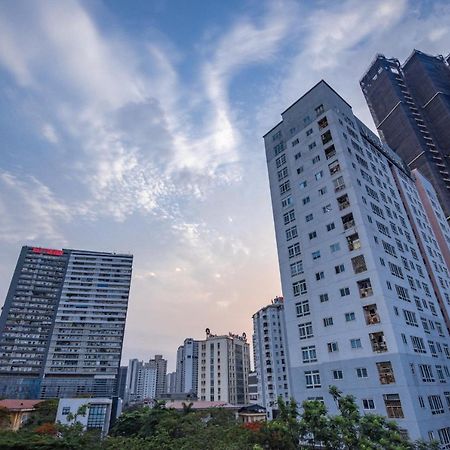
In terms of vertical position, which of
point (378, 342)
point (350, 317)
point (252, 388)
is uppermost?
point (350, 317)

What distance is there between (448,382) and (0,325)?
130 m

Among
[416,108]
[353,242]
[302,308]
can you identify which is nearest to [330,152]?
[353,242]

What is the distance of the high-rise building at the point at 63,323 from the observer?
10681cm

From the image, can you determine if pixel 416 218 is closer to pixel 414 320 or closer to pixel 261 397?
pixel 414 320

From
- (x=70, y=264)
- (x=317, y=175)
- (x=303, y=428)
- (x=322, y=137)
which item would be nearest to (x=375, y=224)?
(x=317, y=175)

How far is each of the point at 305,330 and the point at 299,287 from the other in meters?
4.80

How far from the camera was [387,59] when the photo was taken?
126 meters

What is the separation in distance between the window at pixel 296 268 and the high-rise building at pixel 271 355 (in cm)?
6874

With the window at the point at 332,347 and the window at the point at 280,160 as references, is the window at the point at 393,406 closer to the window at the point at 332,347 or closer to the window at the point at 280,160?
the window at the point at 332,347

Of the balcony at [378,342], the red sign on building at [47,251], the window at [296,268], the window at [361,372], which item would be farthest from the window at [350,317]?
the red sign on building at [47,251]

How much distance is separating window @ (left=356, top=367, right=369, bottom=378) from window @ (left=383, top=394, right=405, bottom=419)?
2.17 meters

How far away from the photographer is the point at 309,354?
33031mm

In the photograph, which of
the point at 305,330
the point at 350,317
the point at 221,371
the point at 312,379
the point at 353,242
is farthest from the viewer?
the point at 221,371

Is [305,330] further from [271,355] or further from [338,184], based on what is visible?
[271,355]
